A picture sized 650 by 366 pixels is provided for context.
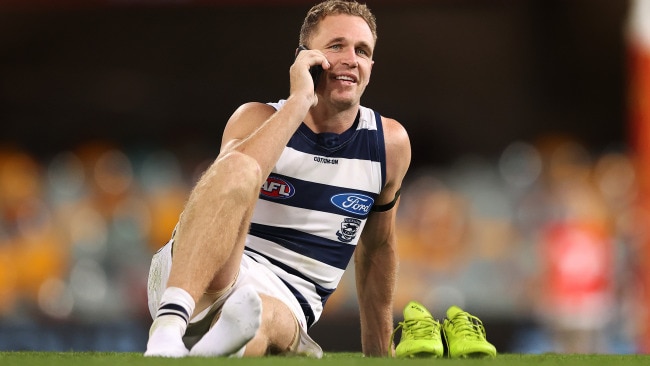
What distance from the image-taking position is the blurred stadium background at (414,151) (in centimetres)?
679

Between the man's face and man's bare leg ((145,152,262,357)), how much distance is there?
66 centimetres

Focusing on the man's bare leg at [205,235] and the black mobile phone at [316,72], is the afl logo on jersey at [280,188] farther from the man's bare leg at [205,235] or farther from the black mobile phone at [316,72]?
the man's bare leg at [205,235]

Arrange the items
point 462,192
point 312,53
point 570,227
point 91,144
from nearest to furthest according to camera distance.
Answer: point 312,53, point 570,227, point 462,192, point 91,144

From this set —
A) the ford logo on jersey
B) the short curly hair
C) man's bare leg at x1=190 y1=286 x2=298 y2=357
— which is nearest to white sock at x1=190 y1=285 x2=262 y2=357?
man's bare leg at x1=190 y1=286 x2=298 y2=357

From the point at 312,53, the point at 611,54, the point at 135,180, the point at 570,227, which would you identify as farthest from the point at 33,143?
the point at 312,53

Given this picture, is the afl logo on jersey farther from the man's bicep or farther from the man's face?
the man's face

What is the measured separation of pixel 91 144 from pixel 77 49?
3.15ft

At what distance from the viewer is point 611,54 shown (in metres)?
8.40

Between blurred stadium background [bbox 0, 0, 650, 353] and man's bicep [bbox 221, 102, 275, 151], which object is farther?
blurred stadium background [bbox 0, 0, 650, 353]

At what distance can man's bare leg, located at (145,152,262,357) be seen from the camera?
7.63ft

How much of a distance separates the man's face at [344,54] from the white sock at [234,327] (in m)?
0.96

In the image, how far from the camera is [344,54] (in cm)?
310

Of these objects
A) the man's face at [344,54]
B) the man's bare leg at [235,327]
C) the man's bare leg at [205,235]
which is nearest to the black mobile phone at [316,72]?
the man's face at [344,54]

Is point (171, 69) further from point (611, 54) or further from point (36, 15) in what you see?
point (611, 54)
